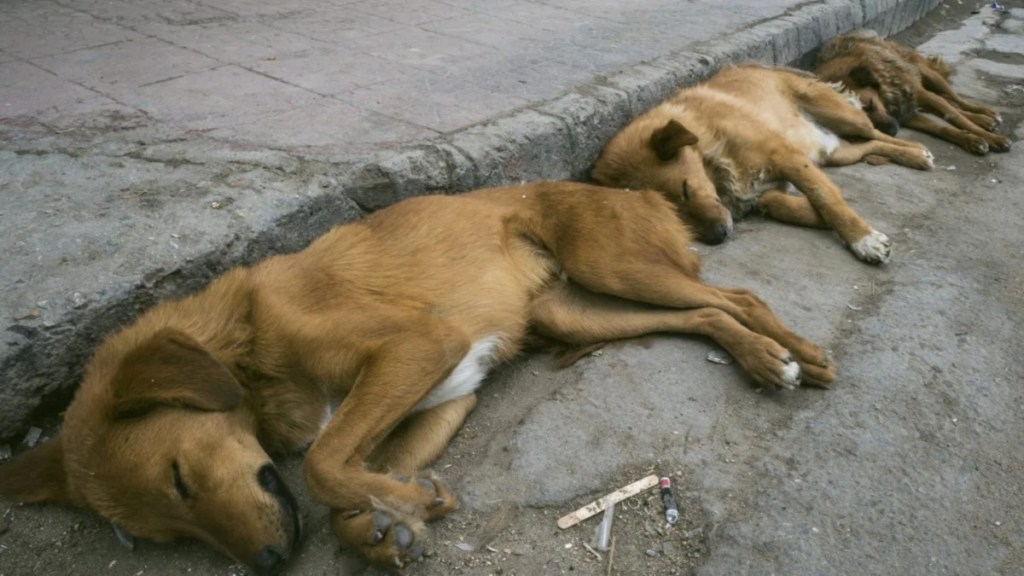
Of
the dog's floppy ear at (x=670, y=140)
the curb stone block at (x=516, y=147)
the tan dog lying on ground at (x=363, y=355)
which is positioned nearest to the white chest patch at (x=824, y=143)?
the dog's floppy ear at (x=670, y=140)

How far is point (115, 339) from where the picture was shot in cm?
283

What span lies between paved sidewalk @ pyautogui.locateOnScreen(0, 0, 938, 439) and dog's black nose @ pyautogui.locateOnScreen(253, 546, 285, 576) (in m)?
1.09

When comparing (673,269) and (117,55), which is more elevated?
(117,55)

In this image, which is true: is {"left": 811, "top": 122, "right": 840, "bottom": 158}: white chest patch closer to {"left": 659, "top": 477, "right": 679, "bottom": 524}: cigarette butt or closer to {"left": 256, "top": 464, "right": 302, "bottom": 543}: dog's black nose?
{"left": 659, "top": 477, "right": 679, "bottom": 524}: cigarette butt

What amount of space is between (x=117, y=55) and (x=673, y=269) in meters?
3.99

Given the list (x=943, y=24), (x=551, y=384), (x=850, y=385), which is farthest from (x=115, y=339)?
(x=943, y=24)

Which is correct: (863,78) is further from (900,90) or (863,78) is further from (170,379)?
(170,379)

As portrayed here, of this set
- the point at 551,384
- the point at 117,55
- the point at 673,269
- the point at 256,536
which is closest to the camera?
the point at 256,536

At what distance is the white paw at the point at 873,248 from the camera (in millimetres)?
4230

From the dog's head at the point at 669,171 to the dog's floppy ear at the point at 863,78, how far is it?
2.46 meters

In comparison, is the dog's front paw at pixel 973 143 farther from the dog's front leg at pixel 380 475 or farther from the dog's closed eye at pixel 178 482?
the dog's closed eye at pixel 178 482

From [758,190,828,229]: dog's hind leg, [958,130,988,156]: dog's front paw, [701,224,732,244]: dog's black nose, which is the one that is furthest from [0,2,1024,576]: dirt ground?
[958,130,988,156]: dog's front paw

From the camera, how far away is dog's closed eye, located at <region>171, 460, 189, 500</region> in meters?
2.53

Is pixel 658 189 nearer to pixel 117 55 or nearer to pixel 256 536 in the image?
pixel 256 536
